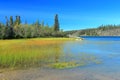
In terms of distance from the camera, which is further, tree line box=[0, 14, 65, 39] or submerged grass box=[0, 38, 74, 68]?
tree line box=[0, 14, 65, 39]

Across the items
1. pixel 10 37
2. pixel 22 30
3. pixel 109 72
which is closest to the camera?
pixel 109 72

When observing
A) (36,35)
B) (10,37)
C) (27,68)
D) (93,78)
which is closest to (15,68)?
(27,68)

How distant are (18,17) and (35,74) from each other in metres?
169

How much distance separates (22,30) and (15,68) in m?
115

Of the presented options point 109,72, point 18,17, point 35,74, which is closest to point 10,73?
point 35,74

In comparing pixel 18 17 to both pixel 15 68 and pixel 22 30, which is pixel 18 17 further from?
pixel 15 68

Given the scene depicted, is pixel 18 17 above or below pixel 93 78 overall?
above

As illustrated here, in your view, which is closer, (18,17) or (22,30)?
(22,30)

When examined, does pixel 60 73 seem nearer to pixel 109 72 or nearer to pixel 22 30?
pixel 109 72

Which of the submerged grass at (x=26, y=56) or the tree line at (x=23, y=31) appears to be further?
the tree line at (x=23, y=31)

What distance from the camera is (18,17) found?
7352 inches

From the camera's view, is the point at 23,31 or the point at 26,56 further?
the point at 23,31

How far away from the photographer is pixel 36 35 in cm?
15362

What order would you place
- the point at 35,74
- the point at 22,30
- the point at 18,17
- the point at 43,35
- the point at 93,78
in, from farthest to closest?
the point at 18,17, the point at 43,35, the point at 22,30, the point at 35,74, the point at 93,78
